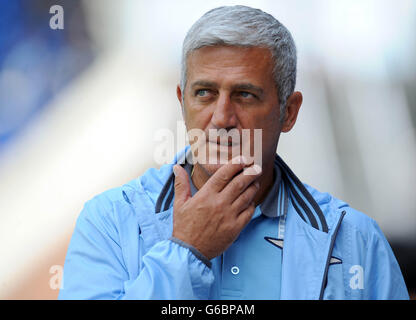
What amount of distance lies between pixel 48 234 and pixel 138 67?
2.90 ft

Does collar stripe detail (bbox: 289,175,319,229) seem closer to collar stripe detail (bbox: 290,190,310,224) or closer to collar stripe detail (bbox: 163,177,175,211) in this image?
collar stripe detail (bbox: 290,190,310,224)

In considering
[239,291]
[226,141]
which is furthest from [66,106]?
[239,291]

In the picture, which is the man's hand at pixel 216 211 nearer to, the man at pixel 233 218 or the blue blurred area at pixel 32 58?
the man at pixel 233 218

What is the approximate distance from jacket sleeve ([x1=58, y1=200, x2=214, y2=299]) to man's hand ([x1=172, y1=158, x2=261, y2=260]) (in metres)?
0.05

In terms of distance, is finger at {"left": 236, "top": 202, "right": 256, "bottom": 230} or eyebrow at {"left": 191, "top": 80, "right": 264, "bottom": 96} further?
eyebrow at {"left": 191, "top": 80, "right": 264, "bottom": 96}

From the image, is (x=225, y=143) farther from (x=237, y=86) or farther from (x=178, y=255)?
(x=178, y=255)

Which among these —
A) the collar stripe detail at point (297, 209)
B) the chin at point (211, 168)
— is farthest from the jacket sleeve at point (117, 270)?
the collar stripe detail at point (297, 209)

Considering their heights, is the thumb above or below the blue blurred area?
below

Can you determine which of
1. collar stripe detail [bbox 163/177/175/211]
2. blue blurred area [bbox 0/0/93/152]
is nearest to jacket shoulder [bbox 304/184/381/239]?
collar stripe detail [bbox 163/177/175/211]

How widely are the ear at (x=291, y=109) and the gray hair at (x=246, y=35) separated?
0.07m

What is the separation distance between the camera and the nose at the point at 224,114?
5.25ft

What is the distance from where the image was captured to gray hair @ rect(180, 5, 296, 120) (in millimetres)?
1641
